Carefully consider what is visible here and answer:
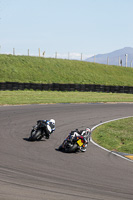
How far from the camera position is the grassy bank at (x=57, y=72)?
58438 mm

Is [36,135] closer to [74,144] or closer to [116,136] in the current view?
[74,144]

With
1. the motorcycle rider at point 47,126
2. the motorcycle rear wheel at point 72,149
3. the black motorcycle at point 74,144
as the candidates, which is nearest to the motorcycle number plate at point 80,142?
the black motorcycle at point 74,144

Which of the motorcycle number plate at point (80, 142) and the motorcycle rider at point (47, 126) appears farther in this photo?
the motorcycle rider at point (47, 126)

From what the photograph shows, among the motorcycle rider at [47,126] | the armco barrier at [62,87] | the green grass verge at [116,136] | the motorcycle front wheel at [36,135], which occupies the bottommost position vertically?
the green grass verge at [116,136]

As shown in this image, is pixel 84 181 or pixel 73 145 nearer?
pixel 84 181

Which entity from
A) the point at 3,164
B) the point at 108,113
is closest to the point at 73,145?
the point at 3,164

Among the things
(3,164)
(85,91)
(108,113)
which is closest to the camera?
(3,164)

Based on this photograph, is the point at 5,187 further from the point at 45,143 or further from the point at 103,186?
the point at 45,143

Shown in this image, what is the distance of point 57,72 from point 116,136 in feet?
161

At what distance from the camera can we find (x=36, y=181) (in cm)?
857

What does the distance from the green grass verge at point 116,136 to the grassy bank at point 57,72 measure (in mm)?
37473

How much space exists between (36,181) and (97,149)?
16.4 ft

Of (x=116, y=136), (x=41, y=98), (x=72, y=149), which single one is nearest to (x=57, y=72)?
(x=41, y=98)

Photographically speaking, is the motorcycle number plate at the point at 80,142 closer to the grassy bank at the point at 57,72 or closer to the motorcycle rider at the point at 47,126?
the motorcycle rider at the point at 47,126
